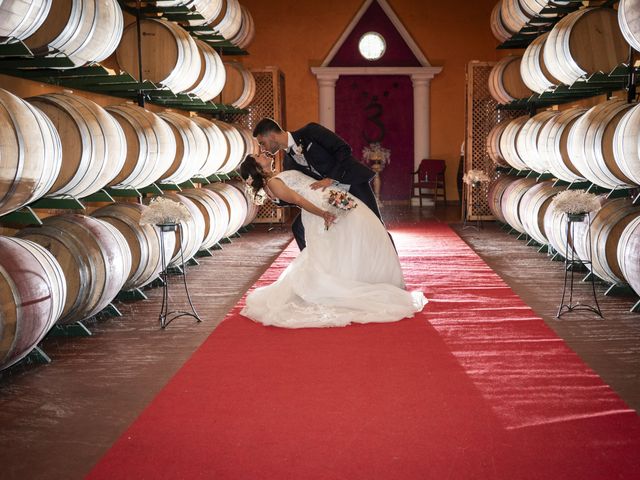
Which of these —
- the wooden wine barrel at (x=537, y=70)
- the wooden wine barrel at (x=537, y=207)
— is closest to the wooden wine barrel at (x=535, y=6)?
the wooden wine barrel at (x=537, y=70)

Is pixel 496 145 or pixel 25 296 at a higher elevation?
pixel 496 145

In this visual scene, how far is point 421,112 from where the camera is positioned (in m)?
14.1

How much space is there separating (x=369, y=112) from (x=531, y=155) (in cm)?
748

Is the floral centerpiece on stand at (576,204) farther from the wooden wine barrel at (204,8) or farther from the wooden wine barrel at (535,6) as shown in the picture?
the wooden wine barrel at (204,8)

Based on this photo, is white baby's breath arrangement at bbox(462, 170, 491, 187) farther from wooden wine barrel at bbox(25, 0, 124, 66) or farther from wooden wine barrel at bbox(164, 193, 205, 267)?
wooden wine barrel at bbox(25, 0, 124, 66)

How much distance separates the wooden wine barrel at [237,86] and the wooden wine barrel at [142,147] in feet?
12.9

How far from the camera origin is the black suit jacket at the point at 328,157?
5180 millimetres

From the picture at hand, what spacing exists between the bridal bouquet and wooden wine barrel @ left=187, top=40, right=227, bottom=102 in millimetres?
2900

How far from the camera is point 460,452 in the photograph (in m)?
2.46

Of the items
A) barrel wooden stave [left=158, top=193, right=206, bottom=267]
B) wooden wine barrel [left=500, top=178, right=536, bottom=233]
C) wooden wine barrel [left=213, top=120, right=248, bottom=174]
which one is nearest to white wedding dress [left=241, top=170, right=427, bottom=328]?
barrel wooden stave [left=158, top=193, right=206, bottom=267]

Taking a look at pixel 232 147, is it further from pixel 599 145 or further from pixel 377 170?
pixel 377 170

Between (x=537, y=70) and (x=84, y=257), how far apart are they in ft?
16.7

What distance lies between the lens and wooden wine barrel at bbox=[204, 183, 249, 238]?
7840mm

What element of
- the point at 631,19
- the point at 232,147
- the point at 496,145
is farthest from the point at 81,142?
the point at 496,145
